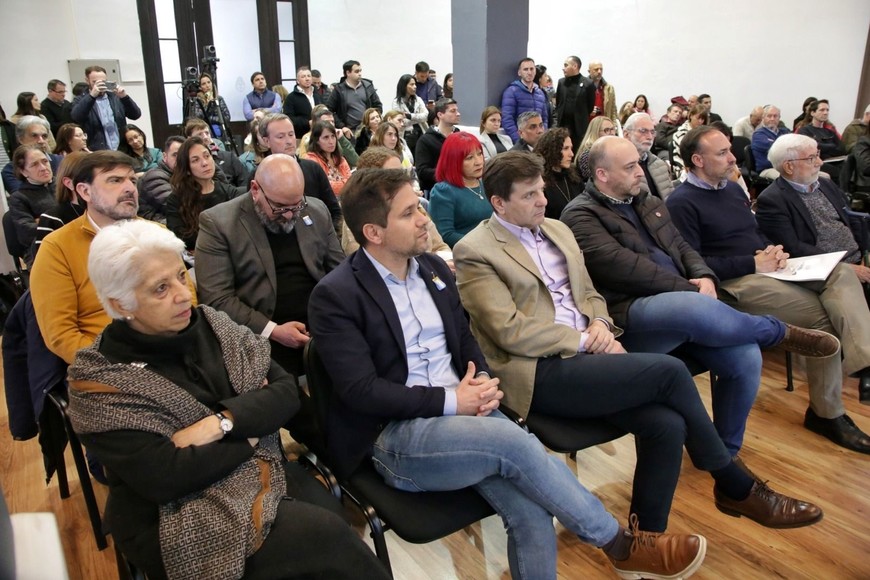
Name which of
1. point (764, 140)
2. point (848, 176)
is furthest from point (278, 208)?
point (764, 140)

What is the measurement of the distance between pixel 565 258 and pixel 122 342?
4.76 feet

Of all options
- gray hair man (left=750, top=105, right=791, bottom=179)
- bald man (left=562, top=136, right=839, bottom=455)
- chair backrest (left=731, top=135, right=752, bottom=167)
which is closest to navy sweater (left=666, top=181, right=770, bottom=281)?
bald man (left=562, top=136, right=839, bottom=455)

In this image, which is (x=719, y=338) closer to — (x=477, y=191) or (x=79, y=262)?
(x=477, y=191)

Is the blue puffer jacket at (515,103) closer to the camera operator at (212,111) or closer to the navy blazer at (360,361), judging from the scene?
the camera operator at (212,111)

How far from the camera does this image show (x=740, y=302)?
9.43 feet

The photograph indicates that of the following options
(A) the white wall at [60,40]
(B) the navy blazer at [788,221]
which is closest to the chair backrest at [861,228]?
(B) the navy blazer at [788,221]

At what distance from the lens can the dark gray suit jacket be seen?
231 cm

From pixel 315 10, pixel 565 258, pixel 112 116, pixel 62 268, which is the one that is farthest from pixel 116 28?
pixel 565 258

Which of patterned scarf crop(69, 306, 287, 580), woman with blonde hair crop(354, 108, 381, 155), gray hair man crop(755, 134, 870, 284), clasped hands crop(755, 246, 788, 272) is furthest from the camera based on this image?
woman with blonde hair crop(354, 108, 381, 155)

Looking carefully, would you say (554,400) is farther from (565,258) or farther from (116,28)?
(116,28)

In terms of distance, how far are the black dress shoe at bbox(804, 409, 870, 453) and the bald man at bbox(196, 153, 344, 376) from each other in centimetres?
217

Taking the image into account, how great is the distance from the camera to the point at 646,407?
1.91 m

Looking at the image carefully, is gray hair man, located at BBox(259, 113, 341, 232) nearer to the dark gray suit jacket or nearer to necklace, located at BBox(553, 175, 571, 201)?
the dark gray suit jacket

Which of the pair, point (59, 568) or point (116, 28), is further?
point (116, 28)
